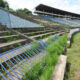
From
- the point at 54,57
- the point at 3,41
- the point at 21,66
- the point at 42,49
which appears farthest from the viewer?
the point at 42,49

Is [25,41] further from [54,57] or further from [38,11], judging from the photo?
[38,11]

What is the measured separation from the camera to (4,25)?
412 centimetres

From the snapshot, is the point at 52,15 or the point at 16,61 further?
the point at 52,15

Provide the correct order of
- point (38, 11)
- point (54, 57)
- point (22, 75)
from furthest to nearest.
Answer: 1. point (38, 11)
2. point (54, 57)
3. point (22, 75)

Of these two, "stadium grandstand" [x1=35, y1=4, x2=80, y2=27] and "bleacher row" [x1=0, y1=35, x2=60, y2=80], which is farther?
"stadium grandstand" [x1=35, y1=4, x2=80, y2=27]

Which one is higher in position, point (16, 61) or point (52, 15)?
point (52, 15)

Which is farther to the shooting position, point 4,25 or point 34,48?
point 4,25

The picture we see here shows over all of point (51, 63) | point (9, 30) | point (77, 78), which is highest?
point (9, 30)

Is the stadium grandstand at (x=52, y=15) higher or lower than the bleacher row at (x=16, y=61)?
higher

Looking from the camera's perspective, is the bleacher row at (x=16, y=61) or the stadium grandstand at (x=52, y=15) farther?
the stadium grandstand at (x=52, y=15)

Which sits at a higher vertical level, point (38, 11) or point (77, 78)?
point (38, 11)

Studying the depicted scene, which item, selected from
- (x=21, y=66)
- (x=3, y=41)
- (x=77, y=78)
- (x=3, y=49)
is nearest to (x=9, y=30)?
(x=3, y=41)

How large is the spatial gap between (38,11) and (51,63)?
87.5ft

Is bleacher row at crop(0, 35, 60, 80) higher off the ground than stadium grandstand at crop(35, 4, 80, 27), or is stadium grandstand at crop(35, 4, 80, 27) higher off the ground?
stadium grandstand at crop(35, 4, 80, 27)
